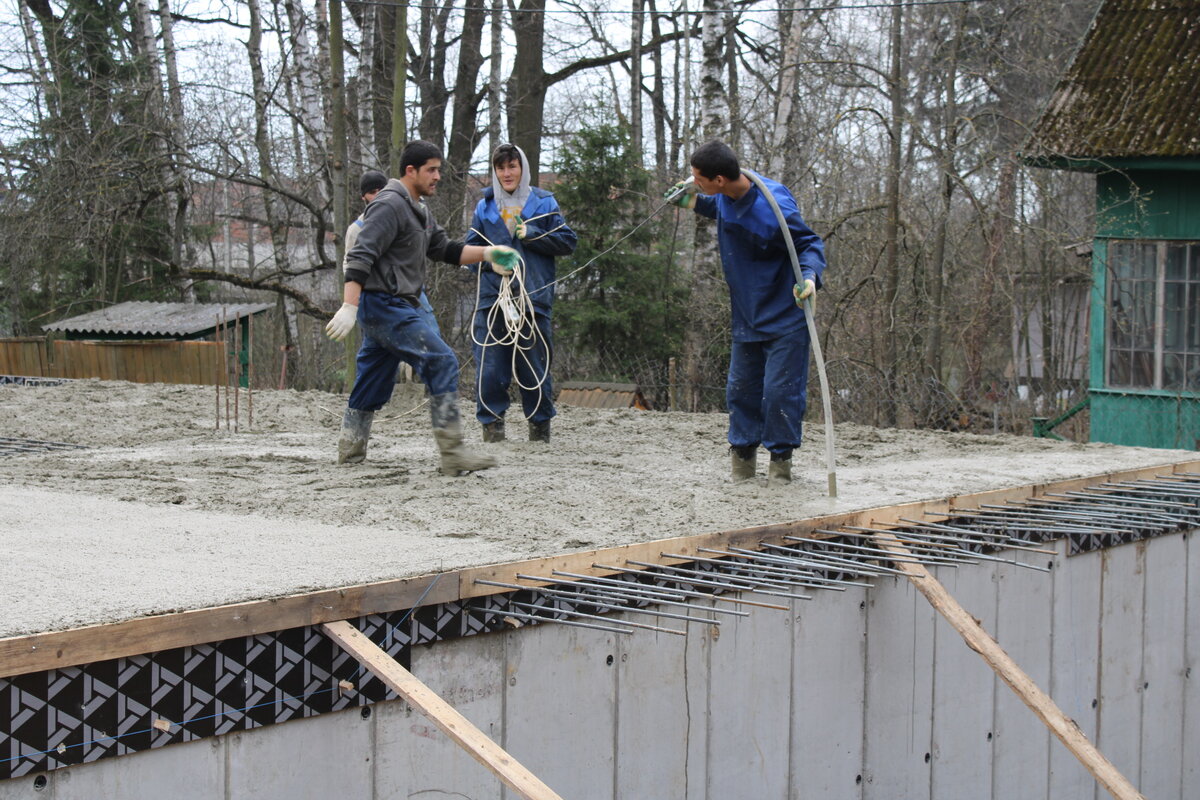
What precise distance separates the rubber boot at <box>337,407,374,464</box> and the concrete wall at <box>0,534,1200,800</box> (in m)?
2.44

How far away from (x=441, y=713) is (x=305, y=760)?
50 centimetres

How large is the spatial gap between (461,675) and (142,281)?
16149mm

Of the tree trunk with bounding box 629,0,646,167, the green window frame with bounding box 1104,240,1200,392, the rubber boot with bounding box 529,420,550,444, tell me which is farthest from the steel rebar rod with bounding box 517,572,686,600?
the tree trunk with bounding box 629,0,646,167

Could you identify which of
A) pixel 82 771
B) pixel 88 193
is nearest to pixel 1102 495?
pixel 82 771

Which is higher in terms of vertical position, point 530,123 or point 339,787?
point 530,123

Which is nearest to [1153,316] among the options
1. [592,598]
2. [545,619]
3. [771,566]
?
[771,566]

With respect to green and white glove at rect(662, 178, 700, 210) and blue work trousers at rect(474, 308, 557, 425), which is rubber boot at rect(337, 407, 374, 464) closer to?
blue work trousers at rect(474, 308, 557, 425)

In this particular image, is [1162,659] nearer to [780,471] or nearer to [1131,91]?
[780,471]

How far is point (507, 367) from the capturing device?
6.94m

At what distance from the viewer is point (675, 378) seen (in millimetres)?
12602

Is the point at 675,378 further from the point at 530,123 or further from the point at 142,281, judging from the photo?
the point at 142,281

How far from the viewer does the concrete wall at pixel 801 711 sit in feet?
10.8

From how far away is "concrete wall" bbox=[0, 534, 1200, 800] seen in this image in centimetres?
328

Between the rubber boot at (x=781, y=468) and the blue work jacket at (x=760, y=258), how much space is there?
515 mm
